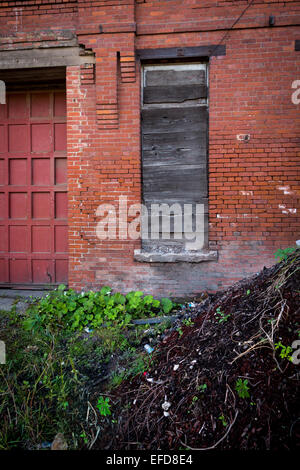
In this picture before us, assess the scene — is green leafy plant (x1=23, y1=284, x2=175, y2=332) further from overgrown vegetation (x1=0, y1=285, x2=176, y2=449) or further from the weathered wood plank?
the weathered wood plank

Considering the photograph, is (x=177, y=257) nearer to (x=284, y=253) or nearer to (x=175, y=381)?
(x=284, y=253)

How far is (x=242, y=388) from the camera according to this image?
2.59 meters

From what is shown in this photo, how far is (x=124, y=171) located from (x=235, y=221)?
6.42ft

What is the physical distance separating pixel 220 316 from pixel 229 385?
93 cm

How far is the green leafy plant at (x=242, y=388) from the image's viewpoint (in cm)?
255

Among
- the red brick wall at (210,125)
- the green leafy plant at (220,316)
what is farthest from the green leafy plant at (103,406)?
the red brick wall at (210,125)

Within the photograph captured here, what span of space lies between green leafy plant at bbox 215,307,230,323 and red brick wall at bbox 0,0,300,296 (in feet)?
5.43

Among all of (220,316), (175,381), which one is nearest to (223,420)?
(175,381)

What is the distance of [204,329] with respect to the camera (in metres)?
3.49

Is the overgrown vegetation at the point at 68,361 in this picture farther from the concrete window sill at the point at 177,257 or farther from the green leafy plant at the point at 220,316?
the green leafy plant at the point at 220,316

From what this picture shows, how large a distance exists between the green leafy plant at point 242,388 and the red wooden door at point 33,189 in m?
4.02

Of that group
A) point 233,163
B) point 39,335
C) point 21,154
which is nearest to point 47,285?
point 39,335

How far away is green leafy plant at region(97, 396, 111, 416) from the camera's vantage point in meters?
3.04

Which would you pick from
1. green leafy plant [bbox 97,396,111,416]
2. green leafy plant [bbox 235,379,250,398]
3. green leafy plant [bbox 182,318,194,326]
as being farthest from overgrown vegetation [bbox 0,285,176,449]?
green leafy plant [bbox 235,379,250,398]
